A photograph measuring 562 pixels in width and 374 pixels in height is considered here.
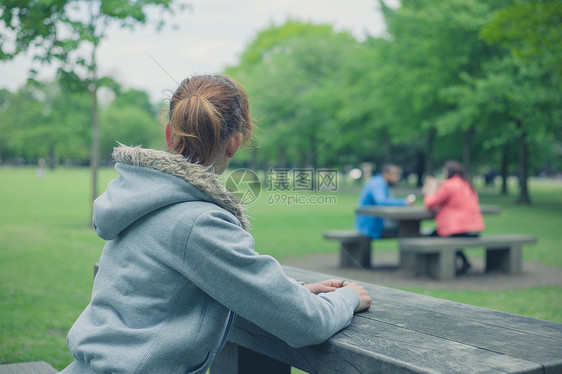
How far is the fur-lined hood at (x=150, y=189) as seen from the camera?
1624mm

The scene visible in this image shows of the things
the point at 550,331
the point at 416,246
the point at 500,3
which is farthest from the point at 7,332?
the point at 500,3

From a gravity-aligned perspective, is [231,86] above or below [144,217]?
above

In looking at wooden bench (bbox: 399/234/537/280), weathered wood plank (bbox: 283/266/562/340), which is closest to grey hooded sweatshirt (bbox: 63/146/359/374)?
weathered wood plank (bbox: 283/266/562/340)

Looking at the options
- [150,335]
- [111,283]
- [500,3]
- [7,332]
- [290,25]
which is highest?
[290,25]

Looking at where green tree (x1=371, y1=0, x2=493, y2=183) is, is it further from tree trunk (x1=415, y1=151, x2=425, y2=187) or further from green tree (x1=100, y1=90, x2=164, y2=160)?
green tree (x1=100, y1=90, x2=164, y2=160)

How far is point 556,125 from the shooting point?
1967cm

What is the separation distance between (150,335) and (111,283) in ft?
0.66

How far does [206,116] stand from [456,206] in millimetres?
7091

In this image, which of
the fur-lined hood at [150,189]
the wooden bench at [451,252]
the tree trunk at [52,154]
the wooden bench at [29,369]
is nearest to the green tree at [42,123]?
the tree trunk at [52,154]

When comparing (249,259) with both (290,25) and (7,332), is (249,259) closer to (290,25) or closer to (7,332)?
(7,332)

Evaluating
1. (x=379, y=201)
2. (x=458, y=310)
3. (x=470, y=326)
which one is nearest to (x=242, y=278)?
(x=470, y=326)

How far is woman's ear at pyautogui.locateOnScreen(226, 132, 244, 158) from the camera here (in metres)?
1.81

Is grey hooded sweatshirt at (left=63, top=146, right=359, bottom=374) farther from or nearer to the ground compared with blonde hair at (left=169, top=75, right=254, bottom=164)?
nearer to the ground

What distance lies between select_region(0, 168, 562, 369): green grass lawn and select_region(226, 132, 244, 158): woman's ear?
26cm
